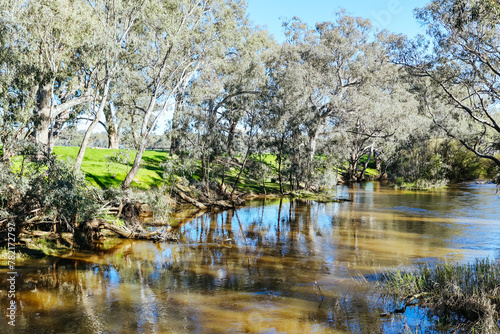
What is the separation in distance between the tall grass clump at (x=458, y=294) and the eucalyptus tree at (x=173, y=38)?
1508 cm

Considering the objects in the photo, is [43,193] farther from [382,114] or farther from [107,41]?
[382,114]

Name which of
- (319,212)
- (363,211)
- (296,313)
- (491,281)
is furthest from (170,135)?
(491,281)

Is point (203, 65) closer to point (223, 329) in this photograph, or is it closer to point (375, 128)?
point (223, 329)

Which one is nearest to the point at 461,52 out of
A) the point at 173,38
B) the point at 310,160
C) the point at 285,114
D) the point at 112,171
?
the point at 285,114

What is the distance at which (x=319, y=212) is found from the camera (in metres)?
25.9

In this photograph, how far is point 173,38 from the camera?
20.3 metres

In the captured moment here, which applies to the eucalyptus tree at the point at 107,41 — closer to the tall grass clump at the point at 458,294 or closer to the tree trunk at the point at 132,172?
the tree trunk at the point at 132,172

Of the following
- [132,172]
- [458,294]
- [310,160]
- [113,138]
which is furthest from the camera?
[113,138]

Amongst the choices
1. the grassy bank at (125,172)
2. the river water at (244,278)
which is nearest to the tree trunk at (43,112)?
the grassy bank at (125,172)

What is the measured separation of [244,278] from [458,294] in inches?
235

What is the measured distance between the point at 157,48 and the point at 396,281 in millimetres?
19384

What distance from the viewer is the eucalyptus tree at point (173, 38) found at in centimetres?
2091

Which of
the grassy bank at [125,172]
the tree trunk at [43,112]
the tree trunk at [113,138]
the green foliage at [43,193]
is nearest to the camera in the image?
the green foliage at [43,193]

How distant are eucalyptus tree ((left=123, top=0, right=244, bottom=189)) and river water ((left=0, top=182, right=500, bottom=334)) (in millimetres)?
7497
